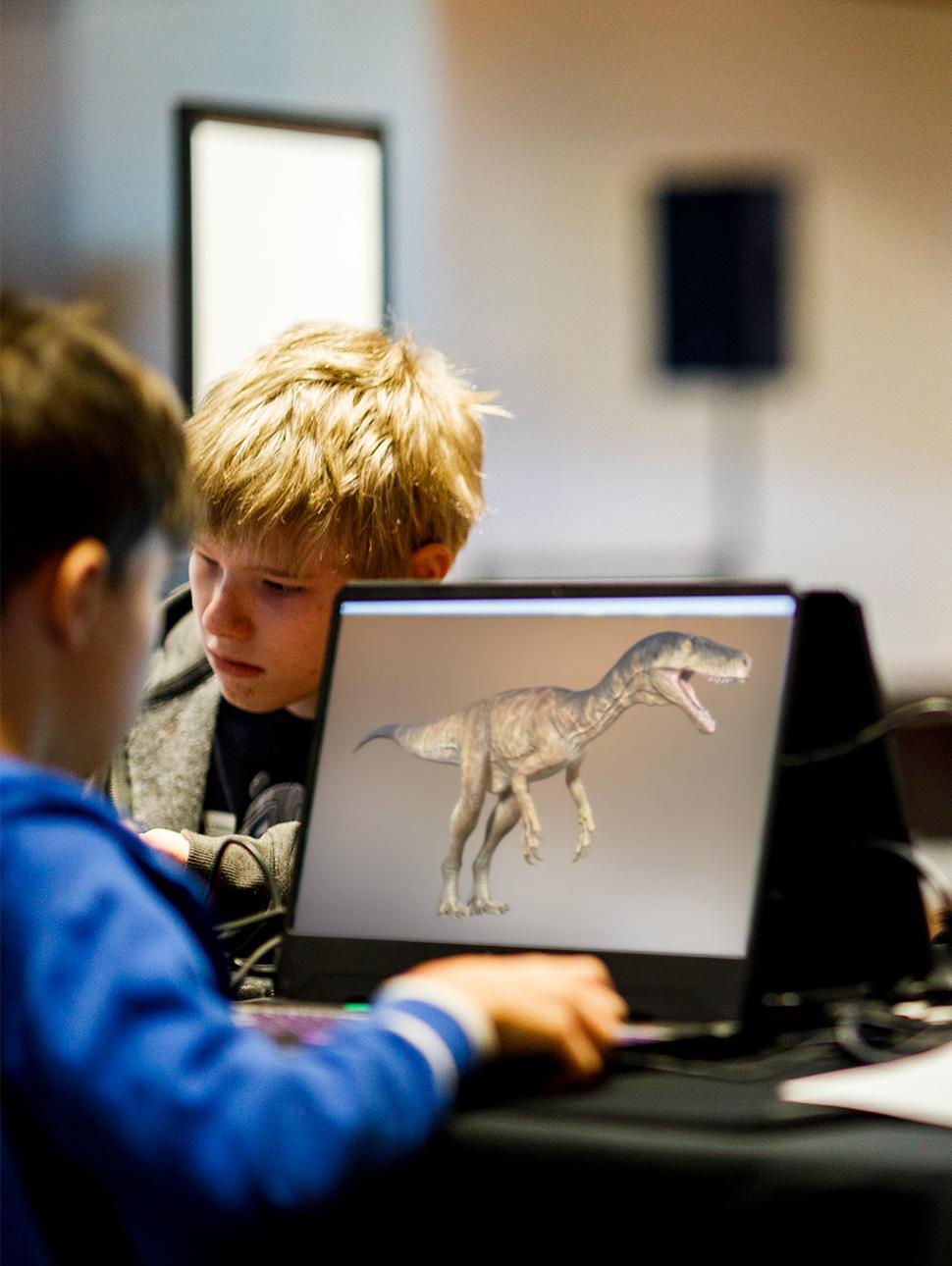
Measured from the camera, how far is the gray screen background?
79 cm

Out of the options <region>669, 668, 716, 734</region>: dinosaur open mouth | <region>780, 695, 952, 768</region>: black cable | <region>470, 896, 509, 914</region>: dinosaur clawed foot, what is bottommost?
<region>470, 896, 509, 914</region>: dinosaur clawed foot

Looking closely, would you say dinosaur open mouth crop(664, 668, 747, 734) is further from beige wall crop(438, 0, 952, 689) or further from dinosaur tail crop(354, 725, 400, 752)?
beige wall crop(438, 0, 952, 689)

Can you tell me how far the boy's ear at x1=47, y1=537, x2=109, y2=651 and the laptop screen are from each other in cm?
26

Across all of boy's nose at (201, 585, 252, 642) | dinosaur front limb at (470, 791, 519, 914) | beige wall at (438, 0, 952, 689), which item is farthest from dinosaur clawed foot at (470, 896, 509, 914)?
beige wall at (438, 0, 952, 689)

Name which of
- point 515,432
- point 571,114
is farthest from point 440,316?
point 571,114

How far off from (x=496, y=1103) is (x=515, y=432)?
12.4 feet

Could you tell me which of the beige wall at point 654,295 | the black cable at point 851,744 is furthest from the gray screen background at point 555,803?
the beige wall at point 654,295

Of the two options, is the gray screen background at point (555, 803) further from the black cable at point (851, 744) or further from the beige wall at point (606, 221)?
the beige wall at point (606, 221)

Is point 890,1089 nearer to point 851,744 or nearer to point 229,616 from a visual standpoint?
point 851,744

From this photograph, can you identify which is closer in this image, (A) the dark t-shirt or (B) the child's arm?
(B) the child's arm

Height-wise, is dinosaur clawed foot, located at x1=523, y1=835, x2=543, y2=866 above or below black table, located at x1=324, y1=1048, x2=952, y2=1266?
above

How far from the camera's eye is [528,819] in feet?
2.76

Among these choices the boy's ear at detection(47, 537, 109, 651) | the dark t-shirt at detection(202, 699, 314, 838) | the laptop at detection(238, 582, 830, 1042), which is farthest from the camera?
the dark t-shirt at detection(202, 699, 314, 838)

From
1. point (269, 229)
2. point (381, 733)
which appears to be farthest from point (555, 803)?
point (269, 229)
